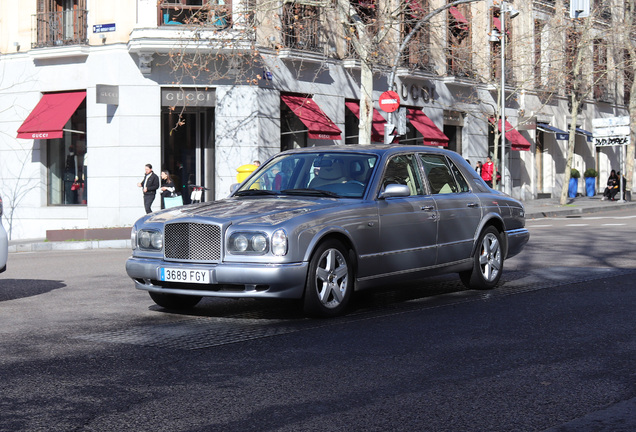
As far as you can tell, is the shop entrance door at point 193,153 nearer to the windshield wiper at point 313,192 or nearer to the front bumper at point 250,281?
the windshield wiper at point 313,192

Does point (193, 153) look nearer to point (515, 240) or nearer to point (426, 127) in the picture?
point (426, 127)

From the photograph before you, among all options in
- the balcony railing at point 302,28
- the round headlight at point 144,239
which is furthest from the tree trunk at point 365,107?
the round headlight at point 144,239

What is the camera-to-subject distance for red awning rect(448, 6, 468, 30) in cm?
3503

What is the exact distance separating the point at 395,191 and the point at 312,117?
1997cm

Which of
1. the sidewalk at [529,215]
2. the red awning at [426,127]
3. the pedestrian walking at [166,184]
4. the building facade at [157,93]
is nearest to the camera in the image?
the sidewalk at [529,215]

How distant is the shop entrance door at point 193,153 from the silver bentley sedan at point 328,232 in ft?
57.7

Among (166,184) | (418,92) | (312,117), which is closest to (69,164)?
(166,184)

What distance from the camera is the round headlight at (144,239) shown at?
8398 mm

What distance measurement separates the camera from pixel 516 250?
10.8 m

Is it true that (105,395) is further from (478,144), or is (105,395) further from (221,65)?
(478,144)

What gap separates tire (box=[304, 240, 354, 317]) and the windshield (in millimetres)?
743

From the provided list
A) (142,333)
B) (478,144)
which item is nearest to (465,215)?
(142,333)

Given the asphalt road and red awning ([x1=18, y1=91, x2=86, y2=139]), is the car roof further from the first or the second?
red awning ([x1=18, y1=91, x2=86, y2=139])

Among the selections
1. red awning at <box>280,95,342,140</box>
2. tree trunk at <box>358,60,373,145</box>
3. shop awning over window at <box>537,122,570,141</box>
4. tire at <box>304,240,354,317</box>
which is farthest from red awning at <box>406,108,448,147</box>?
tire at <box>304,240,354,317</box>
